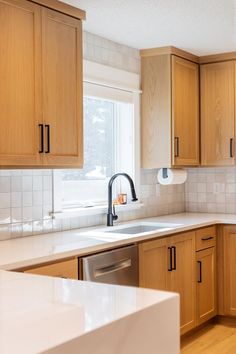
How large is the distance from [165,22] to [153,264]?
1675mm

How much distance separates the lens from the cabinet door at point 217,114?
465cm

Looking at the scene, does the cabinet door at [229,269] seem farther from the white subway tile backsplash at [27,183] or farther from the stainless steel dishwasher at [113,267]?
the white subway tile backsplash at [27,183]

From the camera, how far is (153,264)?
355 cm

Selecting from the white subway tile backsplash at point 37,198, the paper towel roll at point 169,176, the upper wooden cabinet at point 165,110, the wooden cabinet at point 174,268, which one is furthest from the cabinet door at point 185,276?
the white subway tile backsplash at point 37,198

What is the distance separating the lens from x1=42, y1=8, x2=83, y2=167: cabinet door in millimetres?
2993

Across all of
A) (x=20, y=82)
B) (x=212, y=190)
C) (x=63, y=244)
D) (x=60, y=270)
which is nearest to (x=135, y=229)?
(x=63, y=244)

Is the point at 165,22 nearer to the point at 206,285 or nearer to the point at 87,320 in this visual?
the point at 206,285

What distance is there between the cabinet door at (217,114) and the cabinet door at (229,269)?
716 mm

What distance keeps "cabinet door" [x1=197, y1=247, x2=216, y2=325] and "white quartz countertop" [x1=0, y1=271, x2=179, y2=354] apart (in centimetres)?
261

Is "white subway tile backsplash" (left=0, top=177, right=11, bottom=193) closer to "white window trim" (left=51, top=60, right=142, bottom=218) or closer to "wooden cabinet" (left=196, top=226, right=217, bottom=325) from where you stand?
"white window trim" (left=51, top=60, right=142, bottom=218)

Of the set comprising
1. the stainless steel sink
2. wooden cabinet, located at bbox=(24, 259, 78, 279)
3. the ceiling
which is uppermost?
the ceiling

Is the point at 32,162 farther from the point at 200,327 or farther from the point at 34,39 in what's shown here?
the point at 200,327

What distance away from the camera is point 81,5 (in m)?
3.19

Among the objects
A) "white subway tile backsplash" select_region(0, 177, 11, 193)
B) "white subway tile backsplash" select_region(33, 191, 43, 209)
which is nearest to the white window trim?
"white subway tile backsplash" select_region(33, 191, 43, 209)
